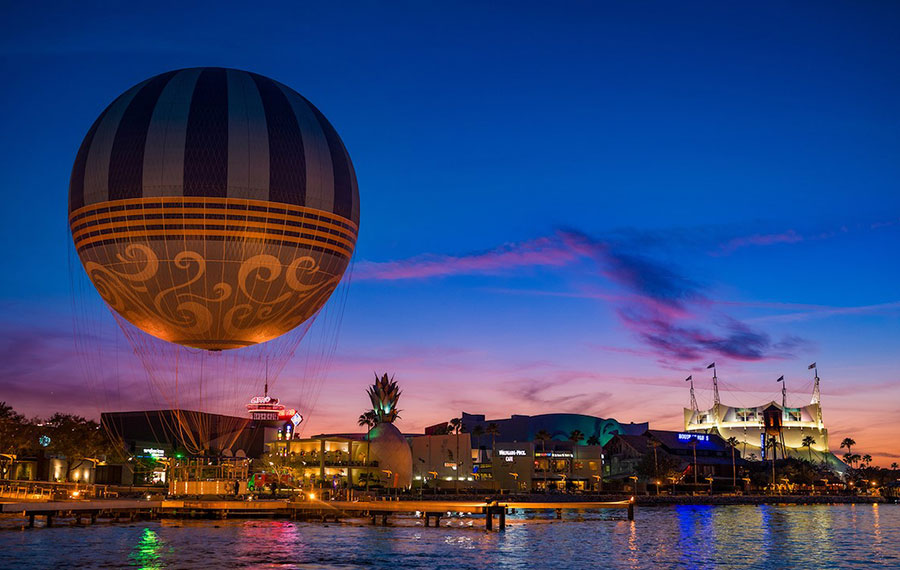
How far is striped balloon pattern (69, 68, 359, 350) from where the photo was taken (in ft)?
111

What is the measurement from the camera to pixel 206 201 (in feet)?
111

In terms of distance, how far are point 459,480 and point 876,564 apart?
88.0 meters

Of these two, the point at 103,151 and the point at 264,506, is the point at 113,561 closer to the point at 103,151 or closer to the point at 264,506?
the point at 103,151

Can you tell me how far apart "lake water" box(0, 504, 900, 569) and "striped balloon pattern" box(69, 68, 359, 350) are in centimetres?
1314

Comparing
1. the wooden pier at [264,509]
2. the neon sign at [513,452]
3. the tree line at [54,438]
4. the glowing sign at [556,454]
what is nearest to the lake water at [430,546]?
the wooden pier at [264,509]

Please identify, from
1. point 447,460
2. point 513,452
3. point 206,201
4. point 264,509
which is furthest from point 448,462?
point 206,201

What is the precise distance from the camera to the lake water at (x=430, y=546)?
139 feet

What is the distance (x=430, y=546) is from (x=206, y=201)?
1070 inches

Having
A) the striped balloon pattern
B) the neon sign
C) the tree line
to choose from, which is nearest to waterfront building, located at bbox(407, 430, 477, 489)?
the neon sign

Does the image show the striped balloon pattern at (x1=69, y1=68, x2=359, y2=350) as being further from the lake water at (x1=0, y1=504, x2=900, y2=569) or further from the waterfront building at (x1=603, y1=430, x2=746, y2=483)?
the waterfront building at (x1=603, y1=430, x2=746, y2=483)

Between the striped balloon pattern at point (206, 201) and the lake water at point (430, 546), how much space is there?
1314cm

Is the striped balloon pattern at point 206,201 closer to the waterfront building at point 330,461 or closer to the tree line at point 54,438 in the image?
the tree line at point 54,438

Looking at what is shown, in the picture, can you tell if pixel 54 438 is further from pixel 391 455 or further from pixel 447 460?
pixel 447 460

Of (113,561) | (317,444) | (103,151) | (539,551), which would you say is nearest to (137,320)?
(103,151)
